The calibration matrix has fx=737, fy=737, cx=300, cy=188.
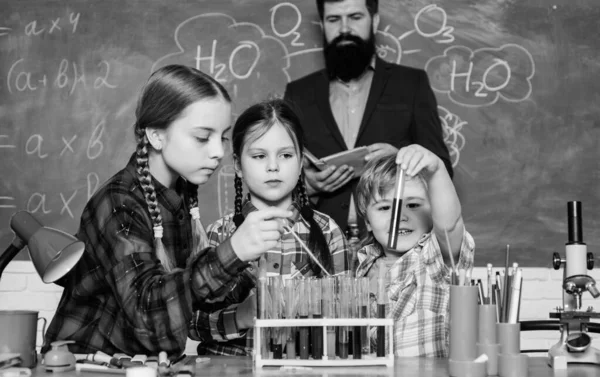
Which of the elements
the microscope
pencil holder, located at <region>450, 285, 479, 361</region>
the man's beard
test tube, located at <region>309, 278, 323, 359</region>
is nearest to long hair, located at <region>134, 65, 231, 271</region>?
test tube, located at <region>309, 278, 323, 359</region>

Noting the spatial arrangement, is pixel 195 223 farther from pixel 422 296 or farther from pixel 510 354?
pixel 510 354

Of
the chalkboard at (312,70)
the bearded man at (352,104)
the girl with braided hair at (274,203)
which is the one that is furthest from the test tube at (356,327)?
the chalkboard at (312,70)

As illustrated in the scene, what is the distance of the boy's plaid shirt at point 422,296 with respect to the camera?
5.43 feet

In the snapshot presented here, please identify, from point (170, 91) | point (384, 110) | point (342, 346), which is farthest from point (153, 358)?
point (384, 110)

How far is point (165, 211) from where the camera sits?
160cm

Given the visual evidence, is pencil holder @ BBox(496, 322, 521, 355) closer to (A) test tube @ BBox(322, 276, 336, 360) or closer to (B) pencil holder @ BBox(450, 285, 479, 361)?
(B) pencil holder @ BBox(450, 285, 479, 361)

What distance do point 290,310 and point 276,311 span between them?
0.03m

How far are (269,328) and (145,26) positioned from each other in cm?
207

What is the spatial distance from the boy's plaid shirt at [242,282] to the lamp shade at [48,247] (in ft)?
1.35

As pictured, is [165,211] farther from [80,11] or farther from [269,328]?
[80,11]

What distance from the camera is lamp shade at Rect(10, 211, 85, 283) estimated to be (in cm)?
131

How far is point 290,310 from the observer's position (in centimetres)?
131

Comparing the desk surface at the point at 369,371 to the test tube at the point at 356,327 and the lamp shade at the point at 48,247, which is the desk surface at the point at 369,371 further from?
the lamp shade at the point at 48,247

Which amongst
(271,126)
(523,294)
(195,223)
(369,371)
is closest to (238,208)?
(271,126)
